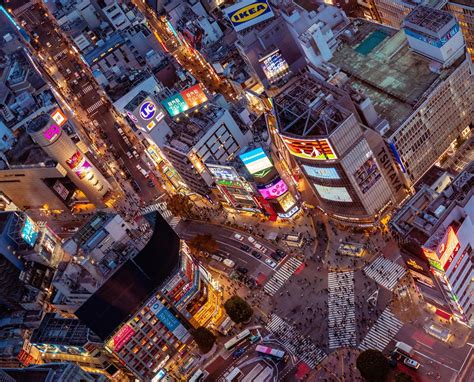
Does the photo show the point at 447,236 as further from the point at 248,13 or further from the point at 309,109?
the point at 248,13

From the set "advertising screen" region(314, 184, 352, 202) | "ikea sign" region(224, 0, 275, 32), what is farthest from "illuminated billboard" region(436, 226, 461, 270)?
"ikea sign" region(224, 0, 275, 32)

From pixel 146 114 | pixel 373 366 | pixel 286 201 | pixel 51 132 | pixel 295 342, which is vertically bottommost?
pixel 295 342

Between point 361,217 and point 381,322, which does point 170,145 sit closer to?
point 361,217

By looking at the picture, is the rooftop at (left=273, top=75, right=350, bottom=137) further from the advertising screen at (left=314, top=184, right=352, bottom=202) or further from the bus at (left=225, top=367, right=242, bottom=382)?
the bus at (left=225, top=367, right=242, bottom=382)

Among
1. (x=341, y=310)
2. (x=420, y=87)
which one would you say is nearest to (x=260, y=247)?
(x=341, y=310)

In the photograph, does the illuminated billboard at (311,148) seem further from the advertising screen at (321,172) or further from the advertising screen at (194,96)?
the advertising screen at (194,96)

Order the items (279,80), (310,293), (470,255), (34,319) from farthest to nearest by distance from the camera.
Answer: (279,80) < (34,319) < (310,293) < (470,255)

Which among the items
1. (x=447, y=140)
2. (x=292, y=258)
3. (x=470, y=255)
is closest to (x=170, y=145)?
(x=292, y=258)
